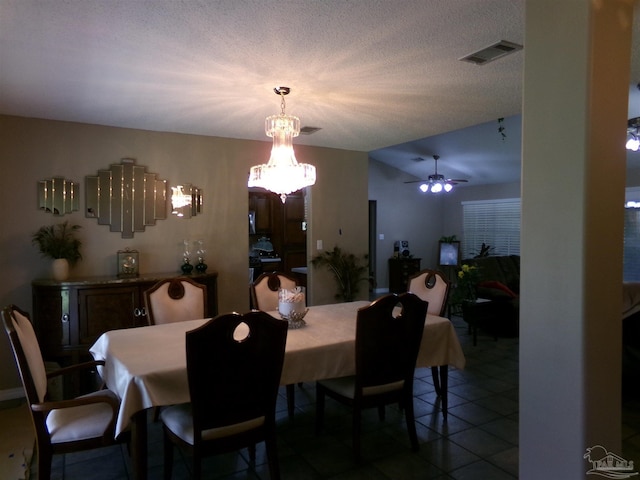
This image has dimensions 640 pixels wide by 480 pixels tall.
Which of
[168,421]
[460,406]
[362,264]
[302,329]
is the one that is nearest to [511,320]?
[362,264]

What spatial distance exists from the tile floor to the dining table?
328mm

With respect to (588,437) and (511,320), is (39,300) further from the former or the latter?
(511,320)

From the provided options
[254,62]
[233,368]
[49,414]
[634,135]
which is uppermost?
[254,62]

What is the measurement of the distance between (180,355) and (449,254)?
8078 mm

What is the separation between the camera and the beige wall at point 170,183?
3.75m

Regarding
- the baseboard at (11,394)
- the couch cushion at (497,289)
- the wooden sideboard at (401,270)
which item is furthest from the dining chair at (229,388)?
the wooden sideboard at (401,270)

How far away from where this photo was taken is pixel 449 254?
9523 millimetres

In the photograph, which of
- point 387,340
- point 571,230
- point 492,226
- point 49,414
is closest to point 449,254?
point 492,226

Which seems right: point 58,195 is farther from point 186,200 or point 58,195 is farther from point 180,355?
point 180,355

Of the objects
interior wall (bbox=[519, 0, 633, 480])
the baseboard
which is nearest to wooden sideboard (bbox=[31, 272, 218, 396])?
the baseboard

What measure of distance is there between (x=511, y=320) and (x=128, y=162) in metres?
Answer: 4.85

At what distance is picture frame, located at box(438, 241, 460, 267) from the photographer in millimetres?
9453

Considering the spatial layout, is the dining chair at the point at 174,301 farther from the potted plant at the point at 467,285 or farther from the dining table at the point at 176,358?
the potted plant at the point at 467,285

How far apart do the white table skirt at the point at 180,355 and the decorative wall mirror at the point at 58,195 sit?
176cm
